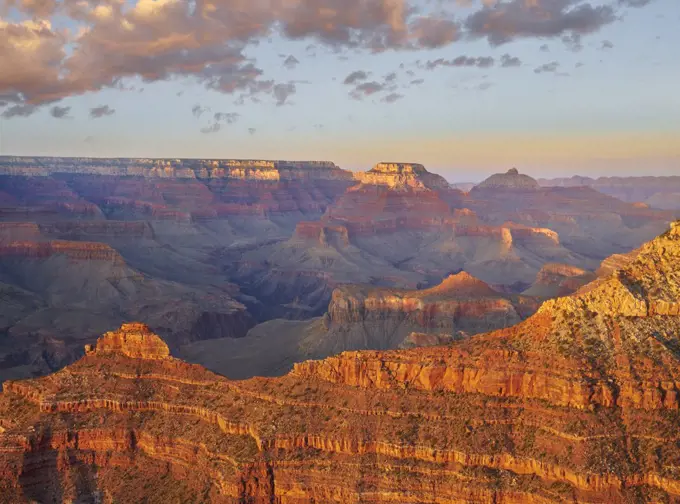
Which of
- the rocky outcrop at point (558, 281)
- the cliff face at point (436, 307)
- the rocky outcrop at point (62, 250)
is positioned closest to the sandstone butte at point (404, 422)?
the cliff face at point (436, 307)

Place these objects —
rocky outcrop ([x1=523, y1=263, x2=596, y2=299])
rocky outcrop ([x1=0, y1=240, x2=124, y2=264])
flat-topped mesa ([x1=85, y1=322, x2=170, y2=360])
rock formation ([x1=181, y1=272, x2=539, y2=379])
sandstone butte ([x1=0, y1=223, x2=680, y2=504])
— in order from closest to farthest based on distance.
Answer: sandstone butte ([x1=0, y1=223, x2=680, y2=504]) < flat-topped mesa ([x1=85, y1=322, x2=170, y2=360]) < rock formation ([x1=181, y1=272, x2=539, y2=379]) < rocky outcrop ([x1=523, y1=263, x2=596, y2=299]) < rocky outcrop ([x1=0, y1=240, x2=124, y2=264])

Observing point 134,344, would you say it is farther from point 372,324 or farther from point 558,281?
point 558,281

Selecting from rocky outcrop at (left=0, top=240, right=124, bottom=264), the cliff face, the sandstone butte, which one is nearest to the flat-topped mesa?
the sandstone butte

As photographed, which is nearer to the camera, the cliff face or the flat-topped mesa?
the flat-topped mesa

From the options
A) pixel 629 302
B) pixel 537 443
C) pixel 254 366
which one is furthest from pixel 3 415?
pixel 254 366

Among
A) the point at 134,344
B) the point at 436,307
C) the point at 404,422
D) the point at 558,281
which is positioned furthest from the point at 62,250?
the point at 404,422

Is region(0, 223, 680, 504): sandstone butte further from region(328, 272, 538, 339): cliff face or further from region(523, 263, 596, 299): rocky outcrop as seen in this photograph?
region(523, 263, 596, 299): rocky outcrop
